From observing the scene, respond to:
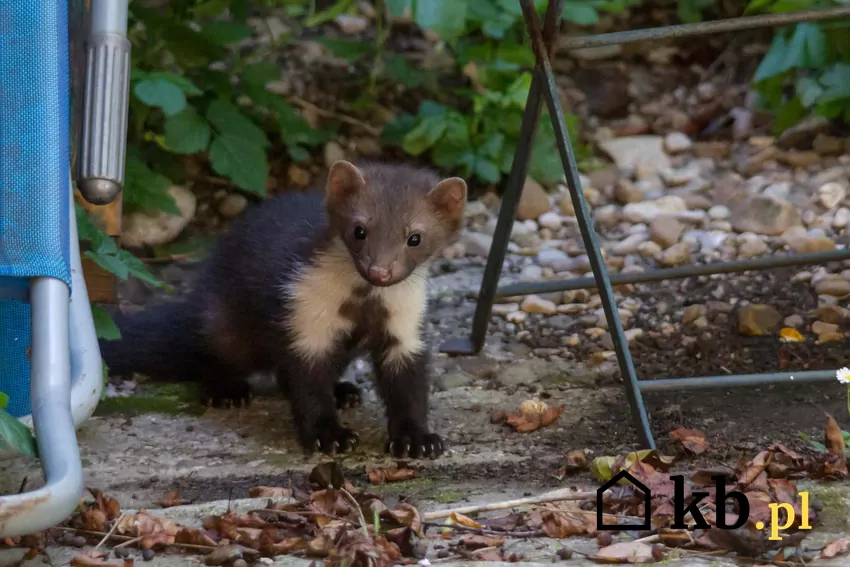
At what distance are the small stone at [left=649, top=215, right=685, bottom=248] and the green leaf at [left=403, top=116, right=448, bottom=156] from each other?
3.17 feet

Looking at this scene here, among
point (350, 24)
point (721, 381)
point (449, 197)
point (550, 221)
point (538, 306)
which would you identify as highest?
point (350, 24)

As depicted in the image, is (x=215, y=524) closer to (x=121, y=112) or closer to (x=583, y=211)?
(x=121, y=112)

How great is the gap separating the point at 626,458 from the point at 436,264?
191 centimetres

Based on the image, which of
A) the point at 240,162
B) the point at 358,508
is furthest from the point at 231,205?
the point at 358,508

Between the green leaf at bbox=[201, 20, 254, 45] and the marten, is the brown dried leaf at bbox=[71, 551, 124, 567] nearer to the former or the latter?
the marten

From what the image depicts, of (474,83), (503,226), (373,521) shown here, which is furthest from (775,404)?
(474,83)

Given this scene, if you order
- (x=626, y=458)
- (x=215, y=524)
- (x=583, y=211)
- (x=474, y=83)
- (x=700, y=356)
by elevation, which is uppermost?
(x=474, y=83)

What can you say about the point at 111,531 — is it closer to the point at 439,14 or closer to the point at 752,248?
the point at 439,14

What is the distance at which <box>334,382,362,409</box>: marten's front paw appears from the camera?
3586mm

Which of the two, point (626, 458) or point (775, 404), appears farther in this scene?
point (775, 404)

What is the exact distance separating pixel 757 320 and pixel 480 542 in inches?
70.9

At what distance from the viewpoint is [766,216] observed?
4527 millimetres

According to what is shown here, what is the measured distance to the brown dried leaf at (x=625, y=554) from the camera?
2.21 meters

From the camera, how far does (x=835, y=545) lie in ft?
7.18
